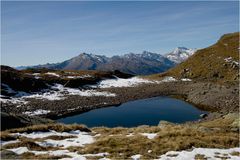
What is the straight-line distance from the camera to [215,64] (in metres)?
111

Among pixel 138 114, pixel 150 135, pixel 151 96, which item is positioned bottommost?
pixel 138 114

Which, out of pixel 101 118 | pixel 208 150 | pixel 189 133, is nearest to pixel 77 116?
pixel 101 118

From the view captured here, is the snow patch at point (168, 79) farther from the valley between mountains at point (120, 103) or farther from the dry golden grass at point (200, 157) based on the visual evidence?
the dry golden grass at point (200, 157)

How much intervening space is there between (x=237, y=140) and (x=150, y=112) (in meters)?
44.8

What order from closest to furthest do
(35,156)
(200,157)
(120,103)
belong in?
(35,156) → (200,157) → (120,103)

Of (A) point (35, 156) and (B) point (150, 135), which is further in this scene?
(B) point (150, 135)

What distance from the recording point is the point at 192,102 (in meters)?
75.9

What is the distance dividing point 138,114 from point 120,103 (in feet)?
41.5

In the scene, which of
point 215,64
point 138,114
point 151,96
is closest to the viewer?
point 138,114

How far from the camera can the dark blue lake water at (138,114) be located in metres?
56.1

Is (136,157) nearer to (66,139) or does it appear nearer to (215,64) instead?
(66,139)

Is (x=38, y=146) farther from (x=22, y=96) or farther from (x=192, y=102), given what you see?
(x=192, y=102)

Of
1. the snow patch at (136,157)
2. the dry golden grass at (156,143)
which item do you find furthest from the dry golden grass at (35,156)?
the snow patch at (136,157)

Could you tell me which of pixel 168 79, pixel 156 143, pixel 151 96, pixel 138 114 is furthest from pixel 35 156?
pixel 168 79
